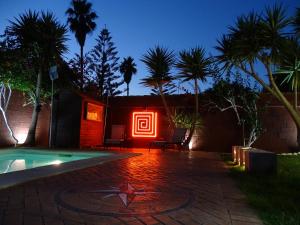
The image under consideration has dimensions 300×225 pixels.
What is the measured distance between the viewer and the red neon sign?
A: 12.8 meters

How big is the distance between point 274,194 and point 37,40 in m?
10.1

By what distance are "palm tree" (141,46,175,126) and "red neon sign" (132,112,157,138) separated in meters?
0.80

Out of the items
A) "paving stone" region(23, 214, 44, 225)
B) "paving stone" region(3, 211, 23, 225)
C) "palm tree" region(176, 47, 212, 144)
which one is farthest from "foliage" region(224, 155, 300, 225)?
"palm tree" region(176, 47, 212, 144)

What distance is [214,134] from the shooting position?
12.3 m

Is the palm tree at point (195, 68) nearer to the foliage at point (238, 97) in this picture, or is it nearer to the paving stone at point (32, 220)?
the foliage at point (238, 97)

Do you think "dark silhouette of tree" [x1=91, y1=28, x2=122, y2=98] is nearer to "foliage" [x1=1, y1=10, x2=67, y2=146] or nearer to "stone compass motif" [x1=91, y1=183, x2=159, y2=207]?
"foliage" [x1=1, y1=10, x2=67, y2=146]

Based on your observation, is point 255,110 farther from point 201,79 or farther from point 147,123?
point 147,123

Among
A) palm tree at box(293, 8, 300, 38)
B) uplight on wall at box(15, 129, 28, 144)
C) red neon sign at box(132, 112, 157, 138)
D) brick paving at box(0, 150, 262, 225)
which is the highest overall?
palm tree at box(293, 8, 300, 38)

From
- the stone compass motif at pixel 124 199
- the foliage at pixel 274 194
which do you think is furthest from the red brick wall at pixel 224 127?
the stone compass motif at pixel 124 199

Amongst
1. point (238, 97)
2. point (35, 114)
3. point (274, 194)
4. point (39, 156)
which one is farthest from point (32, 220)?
point (238, 97)

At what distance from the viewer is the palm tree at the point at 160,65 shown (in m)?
12.5

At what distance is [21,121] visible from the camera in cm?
1131

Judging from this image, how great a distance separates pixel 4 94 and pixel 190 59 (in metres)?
6.94

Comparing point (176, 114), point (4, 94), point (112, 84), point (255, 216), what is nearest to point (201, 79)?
point (176, 114)
